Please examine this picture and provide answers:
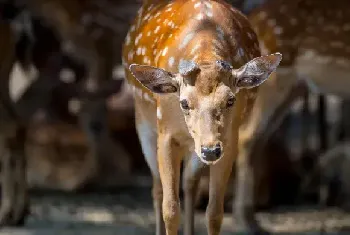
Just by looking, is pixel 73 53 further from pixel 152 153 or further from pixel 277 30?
pixel 152 153

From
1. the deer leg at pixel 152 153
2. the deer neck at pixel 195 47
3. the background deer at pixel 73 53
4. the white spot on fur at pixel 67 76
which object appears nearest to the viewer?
the deer neck at pixel 195 47

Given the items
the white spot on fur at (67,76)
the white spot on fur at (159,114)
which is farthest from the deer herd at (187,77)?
the white spot on fur at (67,76)

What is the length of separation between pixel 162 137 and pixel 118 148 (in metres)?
2.31

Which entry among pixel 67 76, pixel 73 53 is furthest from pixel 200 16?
pixel 67 76

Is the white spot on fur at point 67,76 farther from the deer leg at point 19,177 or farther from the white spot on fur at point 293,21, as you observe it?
the white spot on fur at point 293,21

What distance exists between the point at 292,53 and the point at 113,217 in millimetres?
1169

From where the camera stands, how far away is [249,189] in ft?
11.1

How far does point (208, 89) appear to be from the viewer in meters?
1.97

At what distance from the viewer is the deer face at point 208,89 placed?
1.95 m

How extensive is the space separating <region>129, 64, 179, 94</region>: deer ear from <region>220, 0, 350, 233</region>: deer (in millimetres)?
1248

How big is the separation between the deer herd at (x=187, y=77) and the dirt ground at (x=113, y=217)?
0.17 meters

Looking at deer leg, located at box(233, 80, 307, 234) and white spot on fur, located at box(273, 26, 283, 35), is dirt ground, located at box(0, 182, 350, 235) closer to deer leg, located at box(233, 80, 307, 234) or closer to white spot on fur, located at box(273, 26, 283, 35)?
deer leg, located at box(233, 80, 307, 234)

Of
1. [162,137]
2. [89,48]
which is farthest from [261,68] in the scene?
[89,48]

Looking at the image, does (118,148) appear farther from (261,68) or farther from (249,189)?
(261,68)
